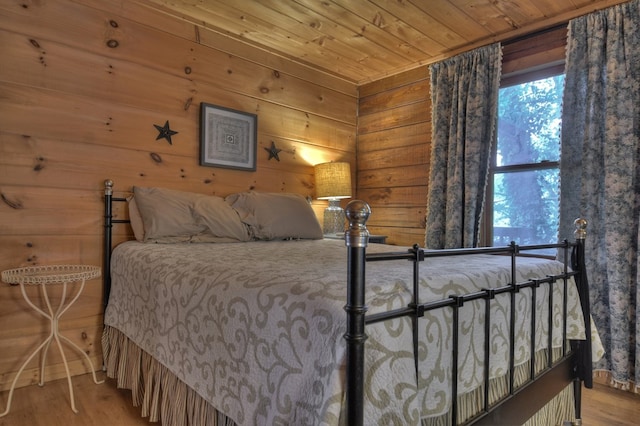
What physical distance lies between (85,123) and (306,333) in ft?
6.57

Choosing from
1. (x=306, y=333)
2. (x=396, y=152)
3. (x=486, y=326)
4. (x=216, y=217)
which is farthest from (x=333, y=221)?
(x=306, y=333)

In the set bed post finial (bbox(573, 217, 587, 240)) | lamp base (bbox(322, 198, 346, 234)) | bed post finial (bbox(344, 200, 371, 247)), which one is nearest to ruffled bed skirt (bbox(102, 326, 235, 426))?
bed post finial (bbox(344, 200, 371, 247))

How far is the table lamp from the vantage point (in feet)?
10.3

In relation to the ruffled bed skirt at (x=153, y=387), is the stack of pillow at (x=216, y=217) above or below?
above

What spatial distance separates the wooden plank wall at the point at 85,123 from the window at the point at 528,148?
6.21ft

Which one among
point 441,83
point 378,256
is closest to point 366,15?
point 441,83

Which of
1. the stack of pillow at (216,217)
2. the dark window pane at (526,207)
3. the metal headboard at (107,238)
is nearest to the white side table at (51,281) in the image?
the metal headboard at (107,238)

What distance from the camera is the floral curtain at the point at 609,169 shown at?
2.05m

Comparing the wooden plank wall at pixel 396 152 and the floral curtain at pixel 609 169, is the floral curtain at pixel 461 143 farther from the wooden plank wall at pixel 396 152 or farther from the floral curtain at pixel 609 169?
the floral curtain at pixel 609 169

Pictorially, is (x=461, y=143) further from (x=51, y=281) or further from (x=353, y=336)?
(x=51, y=281)

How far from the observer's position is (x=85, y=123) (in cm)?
215

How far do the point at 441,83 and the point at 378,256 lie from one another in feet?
8.18

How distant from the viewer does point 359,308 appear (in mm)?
746

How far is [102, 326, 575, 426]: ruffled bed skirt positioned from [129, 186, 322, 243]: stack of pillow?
0.59m
